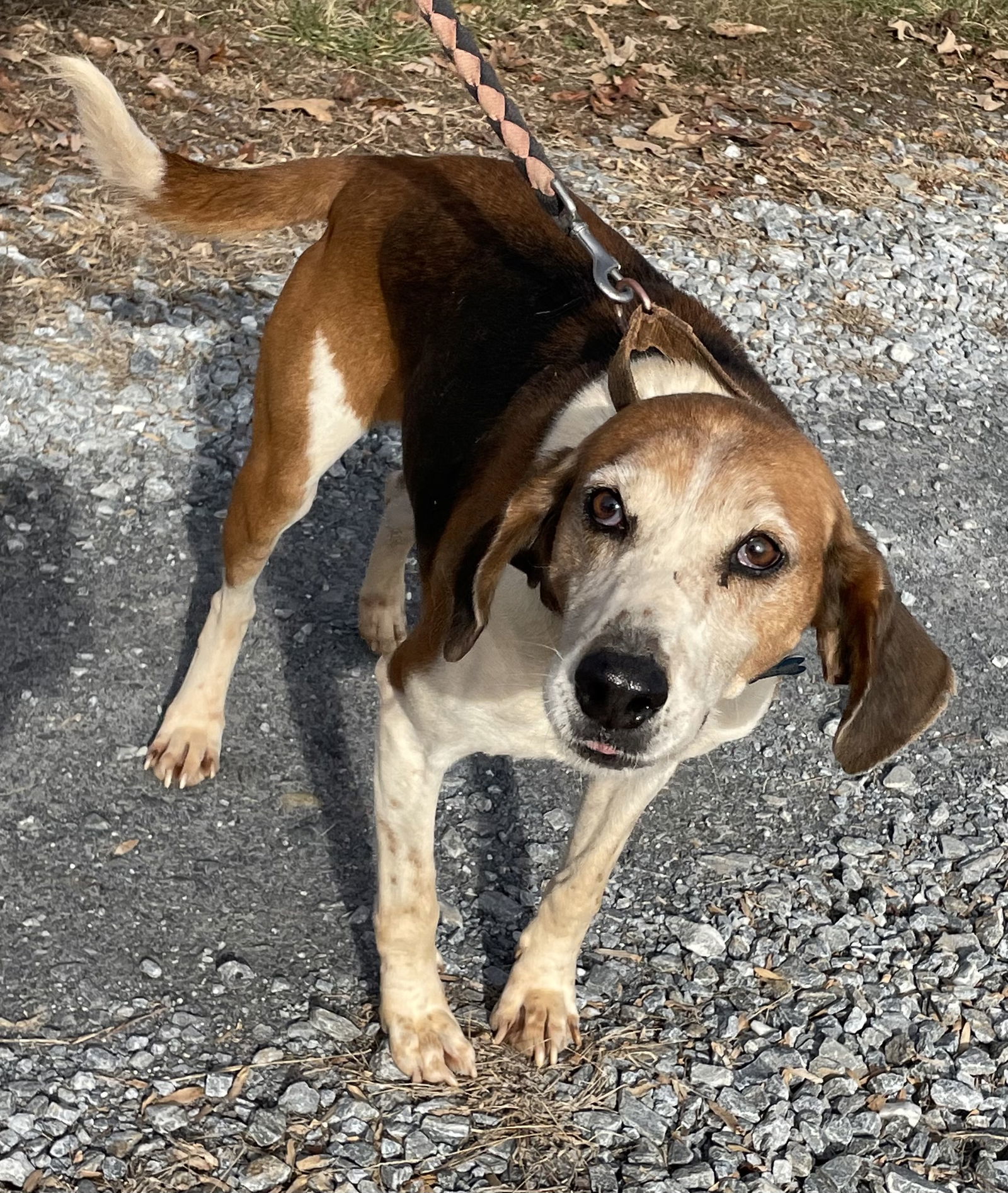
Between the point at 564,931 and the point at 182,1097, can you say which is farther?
the point at 564,931

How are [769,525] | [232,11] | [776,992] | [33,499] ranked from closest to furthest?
[769,525]
[776,992]
[33,499]
[232,11]

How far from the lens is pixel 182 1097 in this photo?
319 cm

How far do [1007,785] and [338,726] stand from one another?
211 cm

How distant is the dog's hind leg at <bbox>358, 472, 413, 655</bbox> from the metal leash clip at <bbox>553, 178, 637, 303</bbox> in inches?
51.6

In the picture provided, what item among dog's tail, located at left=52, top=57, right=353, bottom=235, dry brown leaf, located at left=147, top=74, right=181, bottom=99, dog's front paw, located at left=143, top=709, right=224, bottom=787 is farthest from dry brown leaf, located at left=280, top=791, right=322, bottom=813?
dry brown leaf, located at left=147, top=74, right=181, bottom=99

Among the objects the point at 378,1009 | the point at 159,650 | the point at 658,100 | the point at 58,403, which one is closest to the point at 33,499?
the point at 58,403

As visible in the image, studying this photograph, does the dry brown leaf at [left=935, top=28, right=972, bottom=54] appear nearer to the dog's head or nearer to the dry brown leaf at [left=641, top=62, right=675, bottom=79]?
the dry brown leaf at [left=641, top=62, right=675, bottom=79]

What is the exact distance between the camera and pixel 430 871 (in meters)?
3.35

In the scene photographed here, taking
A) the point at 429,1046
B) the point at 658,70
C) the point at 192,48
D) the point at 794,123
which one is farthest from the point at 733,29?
the point at 429,1046

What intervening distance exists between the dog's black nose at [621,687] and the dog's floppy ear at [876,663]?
0.48m

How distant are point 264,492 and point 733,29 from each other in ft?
20.8

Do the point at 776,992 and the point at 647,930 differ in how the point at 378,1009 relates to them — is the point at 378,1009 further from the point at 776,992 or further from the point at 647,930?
the point at 776,992

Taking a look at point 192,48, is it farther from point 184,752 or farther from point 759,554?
point 759,554

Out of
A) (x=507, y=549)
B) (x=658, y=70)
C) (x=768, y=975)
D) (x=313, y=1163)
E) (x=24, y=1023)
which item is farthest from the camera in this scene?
(x=658, y=70)
